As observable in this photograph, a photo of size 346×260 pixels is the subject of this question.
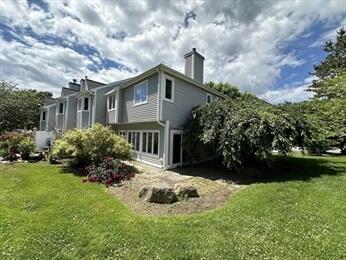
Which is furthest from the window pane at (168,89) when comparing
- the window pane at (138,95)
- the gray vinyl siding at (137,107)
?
the window pane at (138,95)

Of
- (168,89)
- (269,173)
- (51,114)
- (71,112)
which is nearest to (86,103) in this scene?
(71,112)

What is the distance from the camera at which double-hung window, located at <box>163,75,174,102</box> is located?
1253cm

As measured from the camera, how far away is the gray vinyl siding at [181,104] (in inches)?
505

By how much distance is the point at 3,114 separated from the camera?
3067cm

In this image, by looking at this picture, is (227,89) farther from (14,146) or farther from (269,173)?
(14,146)

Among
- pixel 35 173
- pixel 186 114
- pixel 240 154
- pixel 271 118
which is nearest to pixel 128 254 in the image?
Result: pixel 240 154

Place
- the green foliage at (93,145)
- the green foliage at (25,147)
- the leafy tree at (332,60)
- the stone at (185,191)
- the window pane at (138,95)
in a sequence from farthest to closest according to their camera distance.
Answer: the leafy tree at (332,60) < the green foliage at (25,147) < the window pane at (138,95) < the green foliage at (93,145) < the stone at (185,191)

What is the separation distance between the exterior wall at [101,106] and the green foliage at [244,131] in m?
10.5

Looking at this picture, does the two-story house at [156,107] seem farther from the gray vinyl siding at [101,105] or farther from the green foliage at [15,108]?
the green foliage at [15,108]

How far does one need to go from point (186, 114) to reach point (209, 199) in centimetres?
771

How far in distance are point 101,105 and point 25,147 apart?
6.79m

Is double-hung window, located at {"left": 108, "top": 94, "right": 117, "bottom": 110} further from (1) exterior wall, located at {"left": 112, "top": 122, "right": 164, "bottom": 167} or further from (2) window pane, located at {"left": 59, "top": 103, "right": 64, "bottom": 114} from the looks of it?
(2) window pane, located at {"left": 59, "top": 103, "right": 64, "bottom": 114}

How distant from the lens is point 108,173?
33.2ft

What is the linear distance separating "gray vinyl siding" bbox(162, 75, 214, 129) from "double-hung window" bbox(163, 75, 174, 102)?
11.6 inches
